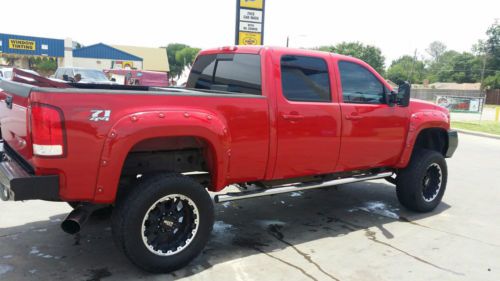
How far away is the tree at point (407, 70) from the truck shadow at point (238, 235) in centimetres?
10961

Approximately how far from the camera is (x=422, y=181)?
18.9ft

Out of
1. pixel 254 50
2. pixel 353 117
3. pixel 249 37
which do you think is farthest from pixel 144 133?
pixel 249 37

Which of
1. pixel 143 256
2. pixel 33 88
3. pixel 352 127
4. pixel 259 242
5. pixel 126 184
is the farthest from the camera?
pixel 352 127

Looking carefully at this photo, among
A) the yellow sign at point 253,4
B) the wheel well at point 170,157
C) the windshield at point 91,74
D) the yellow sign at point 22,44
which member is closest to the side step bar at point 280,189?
the wheel well at point 170,157

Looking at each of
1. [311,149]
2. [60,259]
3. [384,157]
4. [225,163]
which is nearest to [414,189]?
[384,157]

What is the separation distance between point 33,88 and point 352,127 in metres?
3.21

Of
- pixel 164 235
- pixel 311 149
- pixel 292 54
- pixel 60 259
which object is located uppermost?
pixel 292 54

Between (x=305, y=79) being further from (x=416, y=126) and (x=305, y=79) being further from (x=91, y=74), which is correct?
(x=91, y=74)

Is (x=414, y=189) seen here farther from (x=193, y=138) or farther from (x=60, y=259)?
(x=60, y=259)

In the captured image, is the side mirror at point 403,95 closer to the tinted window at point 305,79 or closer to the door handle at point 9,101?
the tinted window at point 305,79

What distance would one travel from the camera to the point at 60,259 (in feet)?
13.0

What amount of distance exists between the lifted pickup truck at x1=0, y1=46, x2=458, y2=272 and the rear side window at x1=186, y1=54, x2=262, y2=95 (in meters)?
0.02

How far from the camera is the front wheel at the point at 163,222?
11.4ft

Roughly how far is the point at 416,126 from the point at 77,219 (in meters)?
4.06
